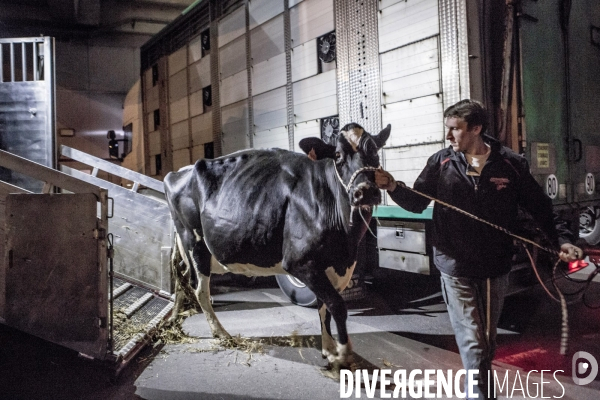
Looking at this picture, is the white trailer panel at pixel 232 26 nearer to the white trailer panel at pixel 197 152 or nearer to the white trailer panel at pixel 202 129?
the white trailer panel at pixel 202 129

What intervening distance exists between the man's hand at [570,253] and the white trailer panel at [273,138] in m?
4.43

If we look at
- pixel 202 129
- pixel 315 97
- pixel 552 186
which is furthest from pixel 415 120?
pixel 202 129

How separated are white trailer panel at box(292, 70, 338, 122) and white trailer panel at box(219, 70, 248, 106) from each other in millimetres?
1394

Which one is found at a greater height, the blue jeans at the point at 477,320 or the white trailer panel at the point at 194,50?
the white trailer panel at the point at 194,50

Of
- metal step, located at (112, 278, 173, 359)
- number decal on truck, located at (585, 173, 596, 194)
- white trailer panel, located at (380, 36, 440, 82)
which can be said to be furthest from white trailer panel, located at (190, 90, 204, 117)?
number decal on truck, located at (585, 173, 596, 194)

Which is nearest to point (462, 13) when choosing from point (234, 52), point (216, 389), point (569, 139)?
point (569, 139)

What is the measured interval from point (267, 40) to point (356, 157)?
13.8ft

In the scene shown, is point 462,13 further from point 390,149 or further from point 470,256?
point 470,256

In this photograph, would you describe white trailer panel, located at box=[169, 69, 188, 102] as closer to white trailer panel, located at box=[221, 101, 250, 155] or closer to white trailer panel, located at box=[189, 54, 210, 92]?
white trailer panel, located at box=[189, 54, 210, 92]

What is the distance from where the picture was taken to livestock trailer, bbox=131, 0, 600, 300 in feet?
14.3

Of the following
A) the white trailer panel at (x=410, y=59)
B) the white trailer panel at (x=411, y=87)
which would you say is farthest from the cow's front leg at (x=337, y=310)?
the white trailer panel at (x=410, y=59)

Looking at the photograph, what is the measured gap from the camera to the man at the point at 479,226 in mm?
2570

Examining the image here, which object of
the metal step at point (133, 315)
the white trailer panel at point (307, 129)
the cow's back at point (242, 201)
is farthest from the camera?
the white trailer panel at point (307, 129)

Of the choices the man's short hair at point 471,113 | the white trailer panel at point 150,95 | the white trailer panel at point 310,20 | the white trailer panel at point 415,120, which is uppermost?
the white trailer panel at point 150,95
